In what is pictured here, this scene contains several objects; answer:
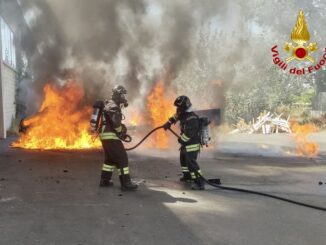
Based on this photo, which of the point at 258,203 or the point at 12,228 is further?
the point at 258,203

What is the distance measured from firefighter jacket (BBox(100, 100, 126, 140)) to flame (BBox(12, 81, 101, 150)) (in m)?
4.84

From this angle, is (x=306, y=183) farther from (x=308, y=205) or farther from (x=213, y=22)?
(x=213, y=22)

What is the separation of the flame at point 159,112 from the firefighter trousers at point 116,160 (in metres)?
6.15

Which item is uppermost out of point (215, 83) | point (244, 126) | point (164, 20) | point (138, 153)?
point (164, 20)

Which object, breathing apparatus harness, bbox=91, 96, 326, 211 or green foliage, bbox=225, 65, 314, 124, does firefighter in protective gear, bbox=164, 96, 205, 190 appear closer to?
breathing apparatus harness, bbox=91, 96, 326, 211

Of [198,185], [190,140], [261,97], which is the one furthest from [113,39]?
[261,97]

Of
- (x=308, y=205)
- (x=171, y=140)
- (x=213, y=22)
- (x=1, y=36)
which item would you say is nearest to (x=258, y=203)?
(x=308, y=205)

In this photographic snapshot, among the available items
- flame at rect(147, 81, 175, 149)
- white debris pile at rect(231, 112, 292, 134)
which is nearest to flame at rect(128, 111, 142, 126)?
flame at rect(147, 81, 175, 149)

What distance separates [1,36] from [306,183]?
1228 centimetres

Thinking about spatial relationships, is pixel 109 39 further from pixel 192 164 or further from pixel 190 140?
pixel 192 164

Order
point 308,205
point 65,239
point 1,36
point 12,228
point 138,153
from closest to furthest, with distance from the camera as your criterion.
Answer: point 65,239 → point 12,228 → point 308,205 → point 138,153 → point 1,36

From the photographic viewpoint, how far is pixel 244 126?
2217cm

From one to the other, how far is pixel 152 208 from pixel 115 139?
158 cm

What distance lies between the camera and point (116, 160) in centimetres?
638
